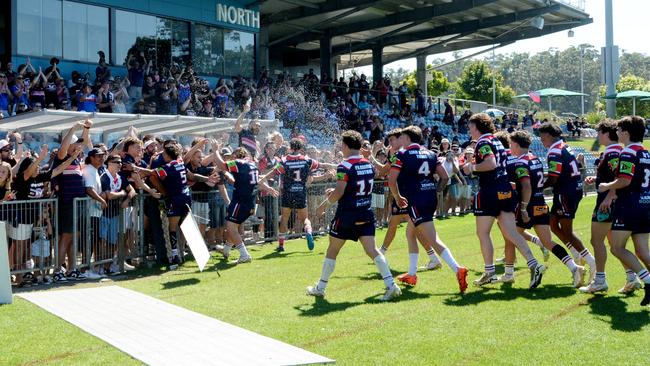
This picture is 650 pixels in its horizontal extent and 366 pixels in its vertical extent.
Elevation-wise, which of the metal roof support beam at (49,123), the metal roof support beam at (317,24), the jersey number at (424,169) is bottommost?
the jersey number at (424,169)

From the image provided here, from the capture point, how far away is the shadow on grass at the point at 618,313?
22.9 ft

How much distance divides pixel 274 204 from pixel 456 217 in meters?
7.00

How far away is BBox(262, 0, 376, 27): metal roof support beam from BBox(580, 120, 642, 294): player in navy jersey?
21143 millimetres

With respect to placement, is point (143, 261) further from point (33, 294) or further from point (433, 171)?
point (433, 171)

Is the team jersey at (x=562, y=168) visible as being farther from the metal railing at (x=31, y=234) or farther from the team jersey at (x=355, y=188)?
the metal railing at (x=31, y=234)

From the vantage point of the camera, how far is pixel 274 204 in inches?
575

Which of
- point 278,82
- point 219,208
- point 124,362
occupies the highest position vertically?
point 278,82

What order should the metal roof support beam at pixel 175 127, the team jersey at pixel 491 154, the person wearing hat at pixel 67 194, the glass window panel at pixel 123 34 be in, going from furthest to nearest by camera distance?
the glass window panel at pixel 123 34 → the metal roof support beam at pixel 175 127 → the person wearing hat at pixel 67 194 → the team jersey at pixel 491 154

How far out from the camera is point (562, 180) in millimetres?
9445

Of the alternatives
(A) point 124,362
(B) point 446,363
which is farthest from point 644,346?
(A) point 124,362

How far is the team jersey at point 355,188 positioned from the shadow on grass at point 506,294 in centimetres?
142

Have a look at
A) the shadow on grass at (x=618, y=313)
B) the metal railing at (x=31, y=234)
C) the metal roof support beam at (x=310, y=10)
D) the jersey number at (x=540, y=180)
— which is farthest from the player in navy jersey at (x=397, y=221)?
the metal roof support beam at (x=310, y=10)

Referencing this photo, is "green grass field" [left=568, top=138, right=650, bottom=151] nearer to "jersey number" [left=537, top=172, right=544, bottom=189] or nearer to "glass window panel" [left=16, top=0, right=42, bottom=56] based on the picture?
"glass window panel" [left=16, top=0, right=42, bottom=56]

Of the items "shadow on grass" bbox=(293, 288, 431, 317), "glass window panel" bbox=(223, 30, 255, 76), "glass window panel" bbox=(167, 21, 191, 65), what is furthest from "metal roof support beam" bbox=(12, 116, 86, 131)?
"glass window panel" bbox=(223, 30, 255, 76)
